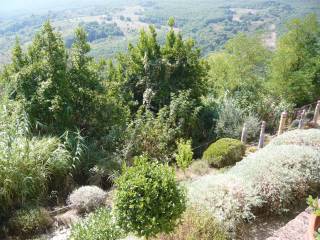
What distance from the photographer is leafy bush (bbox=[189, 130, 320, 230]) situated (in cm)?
544

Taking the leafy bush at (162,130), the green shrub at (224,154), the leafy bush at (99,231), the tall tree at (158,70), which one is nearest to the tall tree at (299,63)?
the tall tree at (158,70)

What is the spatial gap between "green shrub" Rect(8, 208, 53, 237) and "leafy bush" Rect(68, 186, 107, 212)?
0.59 meters

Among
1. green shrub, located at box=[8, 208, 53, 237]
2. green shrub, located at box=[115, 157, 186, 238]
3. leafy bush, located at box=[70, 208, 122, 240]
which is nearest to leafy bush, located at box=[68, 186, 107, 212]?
green shrub, located at box=[8, 208, 53, 237]

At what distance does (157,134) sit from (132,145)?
84cm

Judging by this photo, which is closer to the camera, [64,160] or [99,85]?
[64,160]

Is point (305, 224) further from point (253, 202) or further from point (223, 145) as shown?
point (223, 145)

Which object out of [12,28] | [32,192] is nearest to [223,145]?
[32,192]

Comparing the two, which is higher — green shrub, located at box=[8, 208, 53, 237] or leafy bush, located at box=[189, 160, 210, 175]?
green shrub, located at box=[8, 208, 53, 237]

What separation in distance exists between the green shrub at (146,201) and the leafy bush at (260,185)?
3.48 ft

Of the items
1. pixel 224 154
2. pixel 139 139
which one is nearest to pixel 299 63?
pixel 224 154

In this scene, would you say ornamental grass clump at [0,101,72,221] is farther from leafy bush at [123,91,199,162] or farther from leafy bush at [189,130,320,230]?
leafy bush at [189,130,320,230]

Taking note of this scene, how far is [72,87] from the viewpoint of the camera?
380 inches

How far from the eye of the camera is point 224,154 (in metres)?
9.05

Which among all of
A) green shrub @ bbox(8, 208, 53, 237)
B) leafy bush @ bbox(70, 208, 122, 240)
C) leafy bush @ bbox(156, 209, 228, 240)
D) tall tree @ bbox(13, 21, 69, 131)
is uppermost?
tall tree @ bbox(13, 21, 69, 131)
